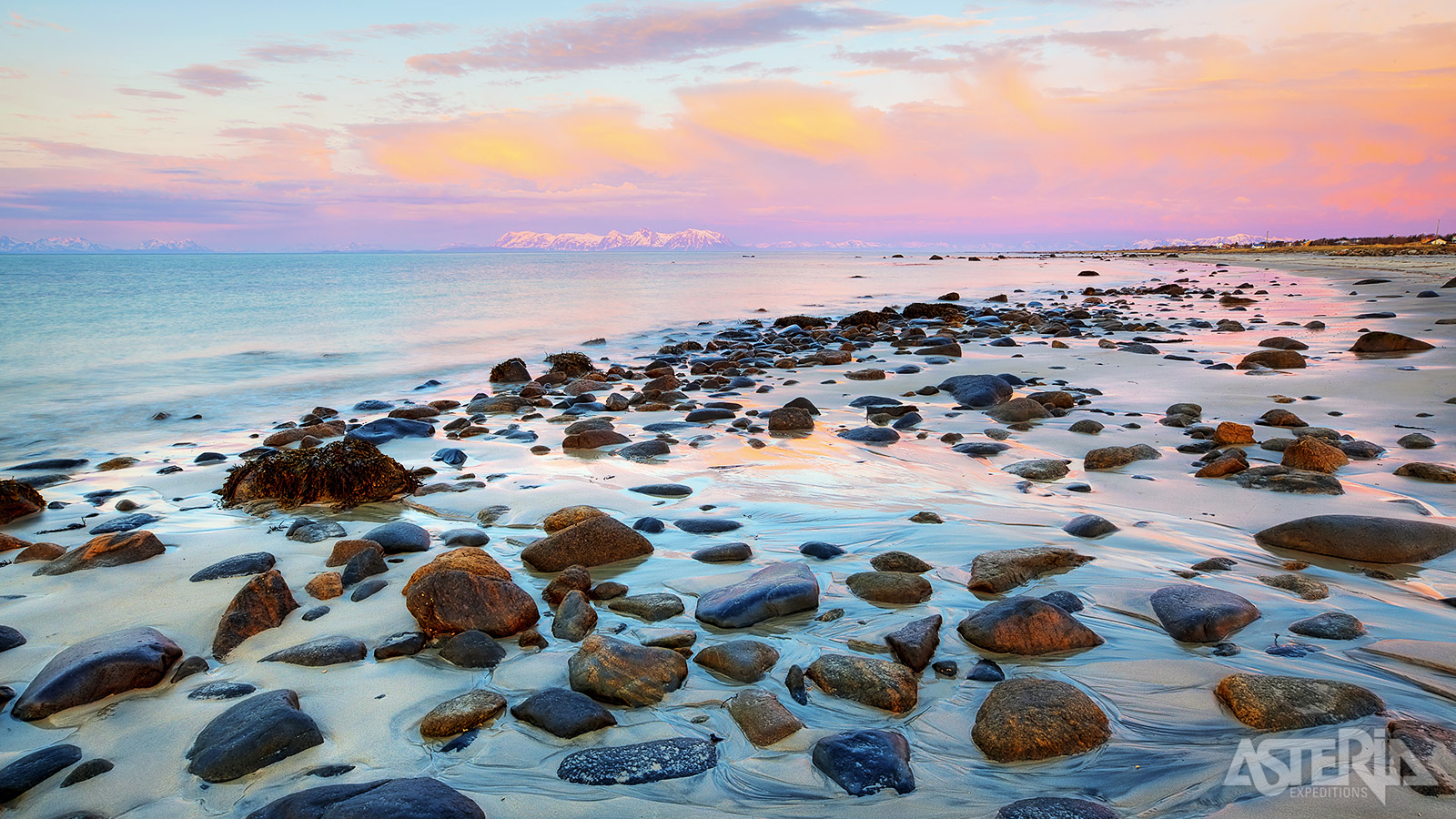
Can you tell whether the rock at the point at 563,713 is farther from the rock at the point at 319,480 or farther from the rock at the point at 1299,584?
the rock at the point at 319,480

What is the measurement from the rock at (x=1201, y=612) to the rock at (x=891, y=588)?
1.02m

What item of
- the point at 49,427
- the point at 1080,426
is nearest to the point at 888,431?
the point at 1080,426

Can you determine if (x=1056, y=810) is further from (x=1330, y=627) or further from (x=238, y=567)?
(x=238, y=567)

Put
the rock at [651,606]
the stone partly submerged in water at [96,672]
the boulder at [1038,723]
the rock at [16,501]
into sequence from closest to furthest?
the boulder at [1038,723] → the stone partly submerged in water at [96,672] → the rock at [651,606] → the rock at [16,501]

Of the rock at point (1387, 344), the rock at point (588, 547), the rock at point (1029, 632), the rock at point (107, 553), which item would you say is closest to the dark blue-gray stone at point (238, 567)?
the rock at point (107, 553)

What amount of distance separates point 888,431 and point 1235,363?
6.57 meters

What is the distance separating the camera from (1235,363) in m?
10.4

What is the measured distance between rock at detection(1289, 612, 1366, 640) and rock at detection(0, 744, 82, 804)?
15.0 feet

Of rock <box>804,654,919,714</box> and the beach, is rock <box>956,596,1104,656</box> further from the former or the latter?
rock <box>804,654,919,714</box>

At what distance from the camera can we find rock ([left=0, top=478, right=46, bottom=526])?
5145mm

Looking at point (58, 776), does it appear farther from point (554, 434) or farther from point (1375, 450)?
point (1375, 450)

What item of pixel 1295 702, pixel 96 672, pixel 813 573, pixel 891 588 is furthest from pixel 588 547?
pixel 1295 702

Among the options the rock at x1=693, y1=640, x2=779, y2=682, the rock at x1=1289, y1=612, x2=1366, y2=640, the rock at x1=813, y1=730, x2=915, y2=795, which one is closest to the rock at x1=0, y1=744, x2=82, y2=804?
the rock at x1=693, y1=640, x2=779, y2=682

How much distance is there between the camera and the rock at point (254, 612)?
3246 mm
